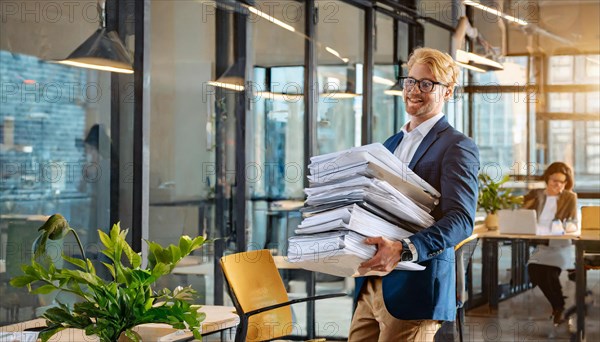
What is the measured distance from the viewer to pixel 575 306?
7.64 meters

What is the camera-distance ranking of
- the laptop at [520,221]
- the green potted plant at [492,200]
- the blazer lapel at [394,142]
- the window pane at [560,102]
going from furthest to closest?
the window pane at [560,102]
the green potted plant at [492,200]
the laptop at [520,221]
the blazer lapel at [394,142]

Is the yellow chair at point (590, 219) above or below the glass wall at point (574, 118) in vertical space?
below

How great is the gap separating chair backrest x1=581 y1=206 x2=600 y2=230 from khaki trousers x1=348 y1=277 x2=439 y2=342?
19.4 feet

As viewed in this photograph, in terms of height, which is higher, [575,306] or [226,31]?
[226,31]

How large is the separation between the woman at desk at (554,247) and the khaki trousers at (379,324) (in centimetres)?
550

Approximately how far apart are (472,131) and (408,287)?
27.4ft

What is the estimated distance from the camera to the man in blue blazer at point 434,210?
2.64 m

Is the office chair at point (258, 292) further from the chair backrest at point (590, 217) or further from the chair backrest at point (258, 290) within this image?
the chair backrest at point (590, 217)

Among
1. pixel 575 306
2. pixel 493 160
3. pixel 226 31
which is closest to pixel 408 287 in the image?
pixel 226 31

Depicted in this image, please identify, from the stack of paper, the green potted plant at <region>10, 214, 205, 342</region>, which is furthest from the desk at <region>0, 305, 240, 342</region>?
the stack of paper

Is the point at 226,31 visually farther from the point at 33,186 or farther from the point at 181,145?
the point at 33,186

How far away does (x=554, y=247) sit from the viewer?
8062 millimetres

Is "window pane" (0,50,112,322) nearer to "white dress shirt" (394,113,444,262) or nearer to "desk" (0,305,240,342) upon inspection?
"desk" (0,305,240,342)

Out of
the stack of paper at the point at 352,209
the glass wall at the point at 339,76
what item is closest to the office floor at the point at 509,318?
the glass wall at the point at 339,76
